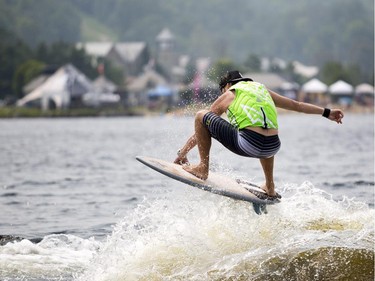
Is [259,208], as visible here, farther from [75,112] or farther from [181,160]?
[75,112]

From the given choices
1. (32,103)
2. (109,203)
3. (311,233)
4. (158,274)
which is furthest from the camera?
(32,103)

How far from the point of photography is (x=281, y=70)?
17850cm

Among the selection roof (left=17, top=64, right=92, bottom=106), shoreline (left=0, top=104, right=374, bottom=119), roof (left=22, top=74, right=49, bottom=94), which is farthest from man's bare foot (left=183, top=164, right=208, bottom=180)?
roof (left=22, top=74, right=49, bottom=94)

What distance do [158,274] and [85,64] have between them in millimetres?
134695

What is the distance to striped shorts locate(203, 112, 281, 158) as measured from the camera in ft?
38.3

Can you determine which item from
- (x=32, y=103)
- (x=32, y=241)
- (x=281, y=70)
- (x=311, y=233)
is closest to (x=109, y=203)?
(x=32, y=241)

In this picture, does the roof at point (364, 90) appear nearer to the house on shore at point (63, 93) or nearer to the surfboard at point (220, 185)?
the house on shore at point (63, 93)

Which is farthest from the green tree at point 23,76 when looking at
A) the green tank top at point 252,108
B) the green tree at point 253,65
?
the green tank top at point 252,108

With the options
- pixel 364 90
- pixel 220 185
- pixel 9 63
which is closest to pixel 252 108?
pixel 220 185

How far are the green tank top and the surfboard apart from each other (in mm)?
765

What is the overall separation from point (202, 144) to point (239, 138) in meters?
0.47

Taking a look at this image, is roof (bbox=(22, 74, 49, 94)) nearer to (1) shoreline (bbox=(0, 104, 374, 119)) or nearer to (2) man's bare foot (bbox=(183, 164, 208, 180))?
(1) shoreline (bbox=(0, 104, 374, 119))

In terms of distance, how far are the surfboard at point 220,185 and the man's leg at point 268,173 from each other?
66mm

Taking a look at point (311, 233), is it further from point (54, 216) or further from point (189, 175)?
point (54, 216)
